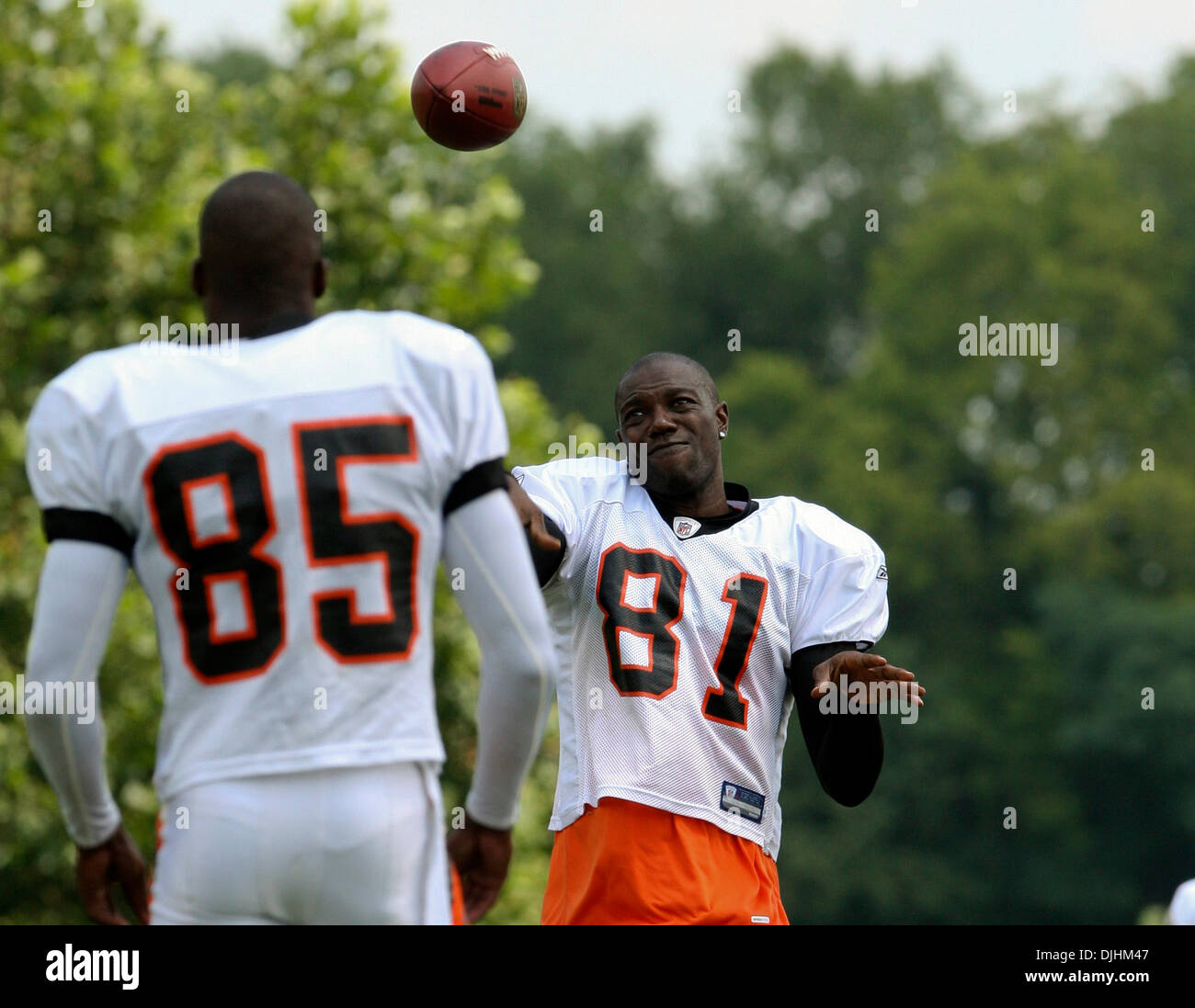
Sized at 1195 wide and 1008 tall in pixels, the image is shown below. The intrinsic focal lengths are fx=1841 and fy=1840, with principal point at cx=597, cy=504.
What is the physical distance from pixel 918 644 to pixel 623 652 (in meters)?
35.0

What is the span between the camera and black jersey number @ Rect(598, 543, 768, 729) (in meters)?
5.38

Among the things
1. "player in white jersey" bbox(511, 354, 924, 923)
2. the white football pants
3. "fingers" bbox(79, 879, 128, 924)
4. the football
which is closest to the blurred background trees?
the football

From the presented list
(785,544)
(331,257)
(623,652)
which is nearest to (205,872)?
(623,652)

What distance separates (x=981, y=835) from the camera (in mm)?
37781

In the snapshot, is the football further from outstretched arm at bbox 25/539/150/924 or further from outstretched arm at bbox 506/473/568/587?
outstretched arm at bbox 25/539/150/924

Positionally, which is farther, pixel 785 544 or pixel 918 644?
pixel 918 644

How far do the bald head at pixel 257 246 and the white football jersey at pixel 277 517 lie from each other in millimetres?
126

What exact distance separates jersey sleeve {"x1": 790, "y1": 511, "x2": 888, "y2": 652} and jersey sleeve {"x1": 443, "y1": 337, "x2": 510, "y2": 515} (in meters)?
1.90

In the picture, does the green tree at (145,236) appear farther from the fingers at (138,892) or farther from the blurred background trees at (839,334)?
the fingers at (138,892)

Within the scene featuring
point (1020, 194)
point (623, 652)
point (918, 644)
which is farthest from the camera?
point (1020, 194)

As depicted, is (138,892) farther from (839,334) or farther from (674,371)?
(839,334)

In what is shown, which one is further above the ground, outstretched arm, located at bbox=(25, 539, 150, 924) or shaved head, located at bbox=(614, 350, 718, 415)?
shaved head, located at bbox=(614, 350, 718, 415)

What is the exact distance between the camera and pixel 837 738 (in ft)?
17.3
